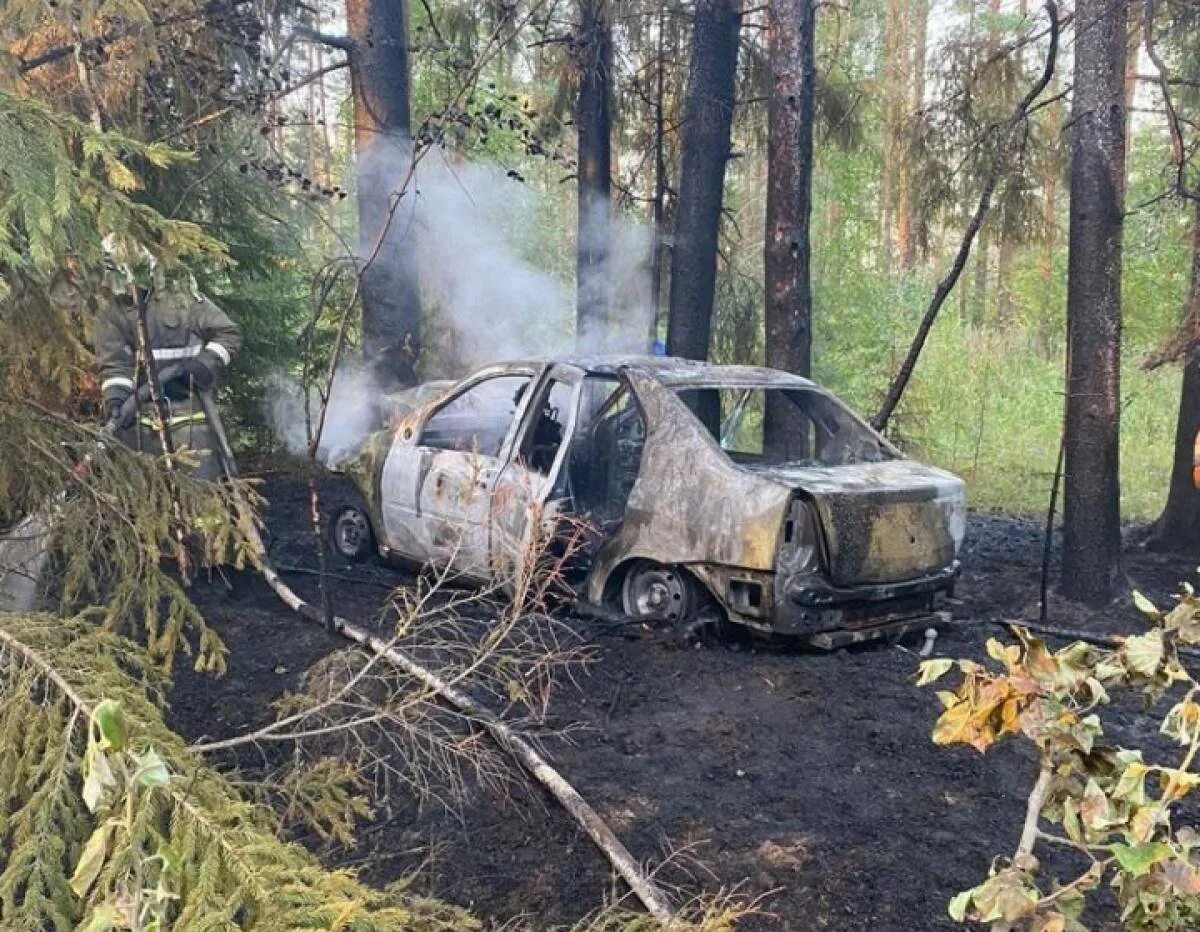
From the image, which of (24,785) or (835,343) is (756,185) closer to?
(835,343)

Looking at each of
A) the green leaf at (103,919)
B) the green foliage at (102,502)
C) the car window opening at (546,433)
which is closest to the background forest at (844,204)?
the car window opening at (546,433)

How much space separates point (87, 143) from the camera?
2.71 meters

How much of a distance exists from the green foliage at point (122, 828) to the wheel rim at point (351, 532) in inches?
195

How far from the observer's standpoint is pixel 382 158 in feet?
32.9

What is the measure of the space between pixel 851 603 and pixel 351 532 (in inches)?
154

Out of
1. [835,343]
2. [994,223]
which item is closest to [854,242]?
[835,343]

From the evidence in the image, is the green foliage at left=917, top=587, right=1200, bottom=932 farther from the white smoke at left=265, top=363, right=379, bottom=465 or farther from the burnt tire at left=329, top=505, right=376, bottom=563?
the white smoke at left=265, top=363, right=379, bottom=465

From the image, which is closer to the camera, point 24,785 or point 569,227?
point 24,785

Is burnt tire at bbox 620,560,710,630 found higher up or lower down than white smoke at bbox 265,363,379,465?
lower down

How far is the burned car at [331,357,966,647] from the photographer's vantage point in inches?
202

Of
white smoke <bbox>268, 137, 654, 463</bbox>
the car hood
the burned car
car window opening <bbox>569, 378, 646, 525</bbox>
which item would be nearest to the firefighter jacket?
the burned car

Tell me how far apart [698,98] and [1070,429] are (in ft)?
17.0

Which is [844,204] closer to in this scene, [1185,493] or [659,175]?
[659,175]

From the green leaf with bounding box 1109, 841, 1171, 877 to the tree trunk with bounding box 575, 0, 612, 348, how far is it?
11092 mm
